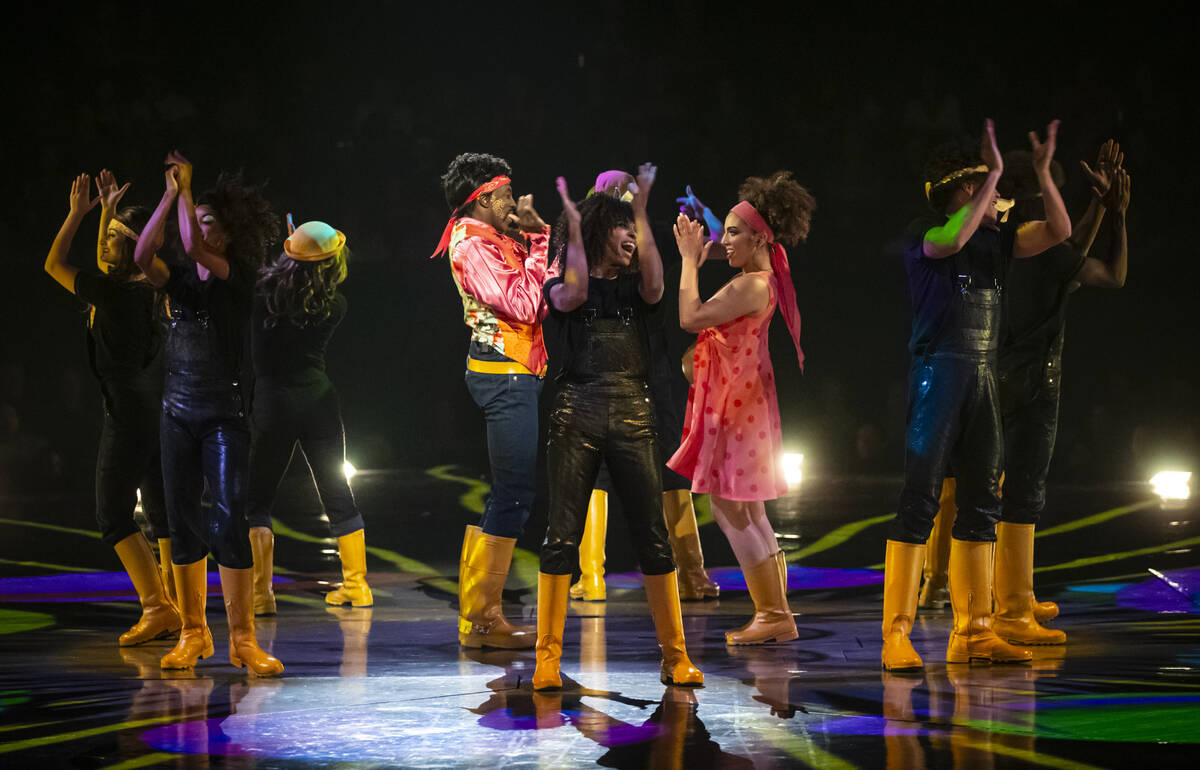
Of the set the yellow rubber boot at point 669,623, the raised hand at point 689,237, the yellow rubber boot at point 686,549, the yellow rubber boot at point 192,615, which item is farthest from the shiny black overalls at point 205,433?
the yellow rubber boot at point 686,549

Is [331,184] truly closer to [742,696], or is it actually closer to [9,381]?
Answer: [9,381]

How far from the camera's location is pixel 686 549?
4.96 m

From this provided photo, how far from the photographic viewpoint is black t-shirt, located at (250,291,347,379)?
4684mm

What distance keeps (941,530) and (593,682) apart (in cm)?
177

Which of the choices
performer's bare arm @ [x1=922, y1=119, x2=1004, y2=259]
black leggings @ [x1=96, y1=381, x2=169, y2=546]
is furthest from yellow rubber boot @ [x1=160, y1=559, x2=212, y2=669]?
performer's bare arm @ [x1=922, y1=119, x2=1004, y2=259]

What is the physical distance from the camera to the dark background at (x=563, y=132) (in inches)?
348

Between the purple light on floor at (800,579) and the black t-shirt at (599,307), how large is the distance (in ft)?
6.66

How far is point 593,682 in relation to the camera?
345 centimetres

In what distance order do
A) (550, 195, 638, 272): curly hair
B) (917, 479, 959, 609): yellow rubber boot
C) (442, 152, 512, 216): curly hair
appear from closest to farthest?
(550, 195, 638, 272): curly hair → (442, 152, 512, 216): curly hair → (917, 479, 959, 609): yellow rubber boot

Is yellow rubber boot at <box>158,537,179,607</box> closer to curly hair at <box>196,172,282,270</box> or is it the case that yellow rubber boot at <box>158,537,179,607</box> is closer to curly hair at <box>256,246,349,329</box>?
curly hair at <box>256,246,349,329</box>

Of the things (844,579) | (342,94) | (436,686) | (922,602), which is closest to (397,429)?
(342,94)

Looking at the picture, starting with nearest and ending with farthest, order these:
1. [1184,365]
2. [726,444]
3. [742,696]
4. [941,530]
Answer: [742,696] < [726,444] < [941,530] < [1184,365]

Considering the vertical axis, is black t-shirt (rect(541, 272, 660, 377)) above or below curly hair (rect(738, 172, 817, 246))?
below

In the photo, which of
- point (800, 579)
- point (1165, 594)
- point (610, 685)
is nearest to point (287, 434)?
point (610, 685)
